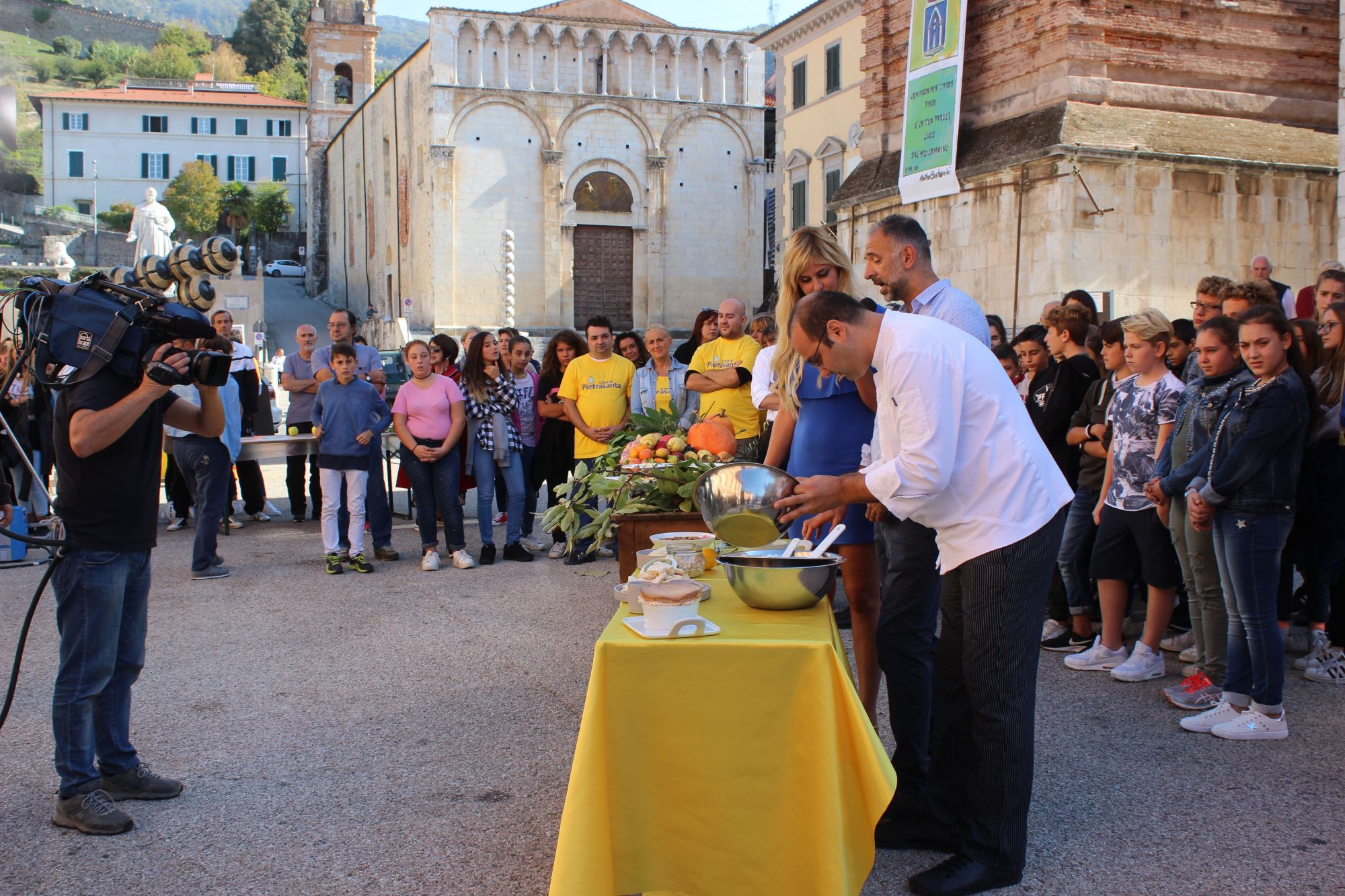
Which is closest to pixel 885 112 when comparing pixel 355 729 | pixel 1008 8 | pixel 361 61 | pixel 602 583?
pixel 1008 8

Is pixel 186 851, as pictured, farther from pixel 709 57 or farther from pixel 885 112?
pixel 709 57

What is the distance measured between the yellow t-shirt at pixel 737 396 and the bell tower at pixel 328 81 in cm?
5113

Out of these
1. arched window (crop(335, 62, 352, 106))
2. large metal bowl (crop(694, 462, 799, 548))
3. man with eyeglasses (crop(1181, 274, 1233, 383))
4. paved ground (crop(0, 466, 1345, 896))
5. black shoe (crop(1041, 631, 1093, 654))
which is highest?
arched window (crop(335, 62, 352, 106))

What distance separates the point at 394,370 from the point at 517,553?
13.7 meters

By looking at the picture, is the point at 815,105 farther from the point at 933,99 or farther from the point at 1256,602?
the point at 1256,602

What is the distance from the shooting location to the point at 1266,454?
4633 millimetres

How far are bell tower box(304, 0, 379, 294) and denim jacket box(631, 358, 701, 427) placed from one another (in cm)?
5017

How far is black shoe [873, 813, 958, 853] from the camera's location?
12.0 feet

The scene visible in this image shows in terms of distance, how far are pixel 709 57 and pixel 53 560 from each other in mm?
38340

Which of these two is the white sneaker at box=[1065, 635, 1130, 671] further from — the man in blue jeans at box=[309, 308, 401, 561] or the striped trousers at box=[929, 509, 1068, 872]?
the man in blue jeans at box=[309, 308, 401, 561]

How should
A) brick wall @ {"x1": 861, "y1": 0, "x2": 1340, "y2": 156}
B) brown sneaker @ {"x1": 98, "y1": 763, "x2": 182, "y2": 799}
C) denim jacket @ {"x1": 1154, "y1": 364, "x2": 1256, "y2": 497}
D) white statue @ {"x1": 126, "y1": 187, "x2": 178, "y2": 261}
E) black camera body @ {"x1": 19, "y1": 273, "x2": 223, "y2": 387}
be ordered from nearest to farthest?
1. black camera body @ {"x1": 19, "y1": 273, "x2": 223, "y2": 387}
2. brown sneaker @ {"x1": 98, "y1": 763, "x2": 182, "y2": 799}
3. denim jacket @ {"x1": 1154, "y1": 364, "x2": 1256, "y2": 497}
4. brick wall @ {"x1": 861, "y1": 0, "x2": 1340, "y2": 156}
5. white statue @ {"x1": 126, "y1": 187, "x2": 178, "y2": 261}

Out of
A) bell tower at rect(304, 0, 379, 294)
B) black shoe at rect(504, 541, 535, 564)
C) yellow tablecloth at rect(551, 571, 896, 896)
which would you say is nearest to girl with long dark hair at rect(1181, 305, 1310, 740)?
yellow tablecloth at rect(551, 571, 896, 896)

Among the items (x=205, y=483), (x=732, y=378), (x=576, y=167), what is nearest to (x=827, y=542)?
(x=732, y=378)

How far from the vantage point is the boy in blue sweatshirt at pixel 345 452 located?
8.65 metres
